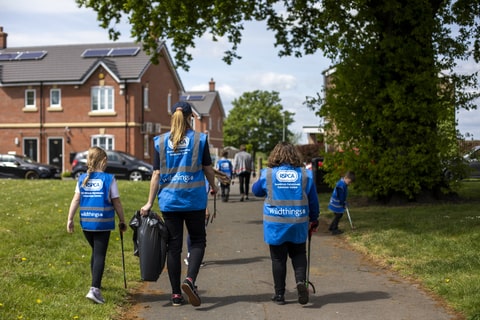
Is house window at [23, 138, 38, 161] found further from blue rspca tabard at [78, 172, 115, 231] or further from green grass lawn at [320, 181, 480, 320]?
blue rspca tabard at [78, 172, 115, 231]

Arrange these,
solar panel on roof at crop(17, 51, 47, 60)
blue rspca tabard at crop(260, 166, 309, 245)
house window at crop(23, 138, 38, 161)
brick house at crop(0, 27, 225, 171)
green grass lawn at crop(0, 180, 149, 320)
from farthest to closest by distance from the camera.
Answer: solar panel on roof at crop(17, 51, 47, 60), house window at crop(23, 138, 38, 161), brick house at crop(0, 27, 225, 171), blue rspca tabard at crop(260, 166, 309, 245), green grass lawn at crop(0, 180, 149, 320)

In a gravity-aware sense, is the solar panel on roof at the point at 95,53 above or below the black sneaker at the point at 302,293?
above

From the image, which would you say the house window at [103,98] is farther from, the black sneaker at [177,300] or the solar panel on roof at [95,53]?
the black sneaker at [177,300]

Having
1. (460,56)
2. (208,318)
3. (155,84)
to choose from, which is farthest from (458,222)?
(155,84)

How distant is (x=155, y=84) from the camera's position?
42375 millimetres

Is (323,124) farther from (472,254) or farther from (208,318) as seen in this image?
(208,318)

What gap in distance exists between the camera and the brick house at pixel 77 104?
3866cm

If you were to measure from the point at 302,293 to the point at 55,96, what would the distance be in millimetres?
36210

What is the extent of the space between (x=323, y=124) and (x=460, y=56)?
3.66m

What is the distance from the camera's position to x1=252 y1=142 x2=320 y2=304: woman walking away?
20.2 feet

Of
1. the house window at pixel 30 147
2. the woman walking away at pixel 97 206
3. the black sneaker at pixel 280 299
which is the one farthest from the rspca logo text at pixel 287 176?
the house window at pixel 30 147

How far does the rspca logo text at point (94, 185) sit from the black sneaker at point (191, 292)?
4.32 feet

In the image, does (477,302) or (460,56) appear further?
(460,56)

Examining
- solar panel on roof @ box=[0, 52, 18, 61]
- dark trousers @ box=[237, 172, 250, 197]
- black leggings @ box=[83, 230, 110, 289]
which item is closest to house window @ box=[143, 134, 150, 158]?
solar panel on roof @ box=[0, 52, 18, 61]
